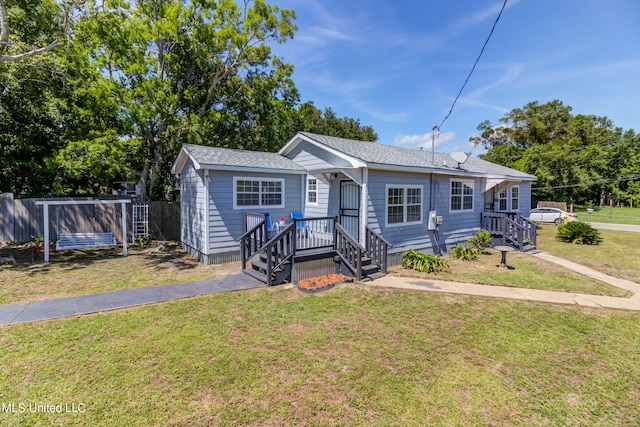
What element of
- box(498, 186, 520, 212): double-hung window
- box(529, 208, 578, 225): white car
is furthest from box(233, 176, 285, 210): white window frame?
box(529, 208, 578, 225): white car

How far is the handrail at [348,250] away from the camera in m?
7.31

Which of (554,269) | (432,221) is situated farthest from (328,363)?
(554,269)

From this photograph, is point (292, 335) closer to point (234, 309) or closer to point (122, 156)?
point (234, 309)

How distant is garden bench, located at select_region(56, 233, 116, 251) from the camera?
32.1 feet

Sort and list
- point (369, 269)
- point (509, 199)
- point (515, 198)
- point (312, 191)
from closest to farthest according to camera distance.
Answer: point (369, 269)
point (312, 191)
point (509, 199)
point (515, 198)

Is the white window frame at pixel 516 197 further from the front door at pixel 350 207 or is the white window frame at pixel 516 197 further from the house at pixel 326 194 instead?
the front door at pixel 350 207

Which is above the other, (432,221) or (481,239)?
(432,221)

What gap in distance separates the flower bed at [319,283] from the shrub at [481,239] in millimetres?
6484

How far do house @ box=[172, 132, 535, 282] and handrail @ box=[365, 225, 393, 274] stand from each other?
0.37 feet

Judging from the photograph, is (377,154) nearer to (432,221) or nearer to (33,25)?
(432,221)

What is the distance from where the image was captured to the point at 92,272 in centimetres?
779

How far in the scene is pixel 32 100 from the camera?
1361 centimetres

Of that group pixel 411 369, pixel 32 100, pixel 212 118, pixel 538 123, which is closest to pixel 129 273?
pixel 411 369

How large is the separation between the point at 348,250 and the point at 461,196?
6.27 meters
